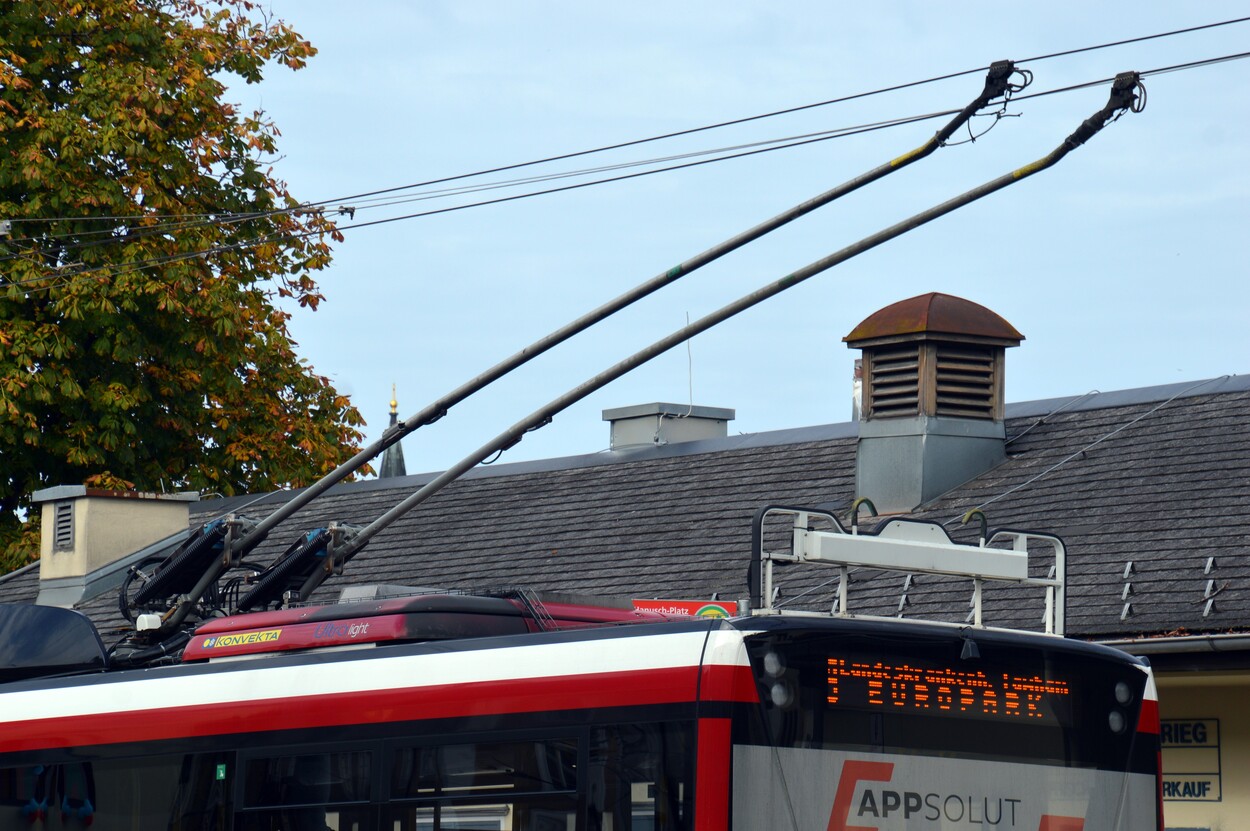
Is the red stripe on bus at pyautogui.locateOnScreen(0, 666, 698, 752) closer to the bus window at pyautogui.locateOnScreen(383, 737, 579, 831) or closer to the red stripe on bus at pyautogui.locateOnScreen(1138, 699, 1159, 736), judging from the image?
the bus window at pyautogui.locateOnScreen(383, 737, 579, 831)

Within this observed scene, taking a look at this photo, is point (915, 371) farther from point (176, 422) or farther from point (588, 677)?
point (176, 422)

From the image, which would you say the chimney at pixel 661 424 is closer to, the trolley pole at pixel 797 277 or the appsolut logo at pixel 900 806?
the trolley pole at pixel 797 277

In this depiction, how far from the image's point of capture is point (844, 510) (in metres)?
17.0

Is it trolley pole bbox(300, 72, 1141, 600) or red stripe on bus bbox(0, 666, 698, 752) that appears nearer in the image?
red stripe on bus bbox(0, 666, 698, 752)

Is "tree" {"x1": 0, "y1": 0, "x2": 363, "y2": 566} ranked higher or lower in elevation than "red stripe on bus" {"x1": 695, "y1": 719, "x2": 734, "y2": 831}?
higher

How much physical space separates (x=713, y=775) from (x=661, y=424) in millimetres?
14710

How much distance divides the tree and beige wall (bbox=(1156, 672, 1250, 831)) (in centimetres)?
1896

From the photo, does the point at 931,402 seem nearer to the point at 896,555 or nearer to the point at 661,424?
the point at 661,424

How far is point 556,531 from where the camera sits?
19781mm

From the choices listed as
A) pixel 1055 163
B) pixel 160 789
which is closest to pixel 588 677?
pixel 160 789

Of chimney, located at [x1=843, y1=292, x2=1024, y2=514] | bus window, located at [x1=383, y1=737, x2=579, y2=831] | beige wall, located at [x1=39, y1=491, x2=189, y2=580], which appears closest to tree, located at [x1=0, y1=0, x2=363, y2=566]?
beige wall, located at [x1=39, y1=491, x2=189, y2=580]

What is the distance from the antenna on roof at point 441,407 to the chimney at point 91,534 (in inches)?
409

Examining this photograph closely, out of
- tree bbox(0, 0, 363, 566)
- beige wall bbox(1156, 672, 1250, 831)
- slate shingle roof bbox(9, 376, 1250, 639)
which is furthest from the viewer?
tree bbox(0, 0, 363, 566)

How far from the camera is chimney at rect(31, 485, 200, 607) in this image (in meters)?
24.0
